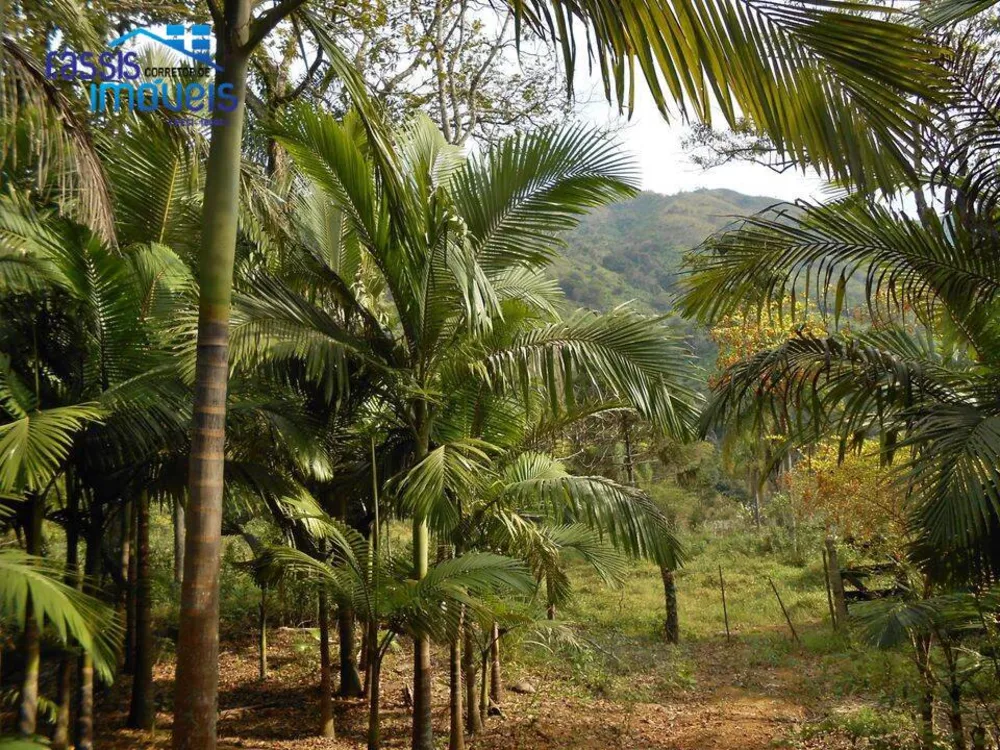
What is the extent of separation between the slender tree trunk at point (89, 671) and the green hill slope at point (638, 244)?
34419 mm

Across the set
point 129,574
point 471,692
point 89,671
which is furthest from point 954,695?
point 129,574

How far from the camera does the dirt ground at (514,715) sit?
742cm

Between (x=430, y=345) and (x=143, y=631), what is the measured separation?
3.71 m

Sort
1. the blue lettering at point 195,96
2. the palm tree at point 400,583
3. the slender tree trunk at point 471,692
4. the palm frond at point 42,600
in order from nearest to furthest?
the palm frond at point 42,600, the palm tree at point 400,583, the blue lettering at point 195,96, the slender tree trunk at point 471,692

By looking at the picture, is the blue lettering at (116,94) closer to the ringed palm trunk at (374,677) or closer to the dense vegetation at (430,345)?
the dense vegetation at (430,345)

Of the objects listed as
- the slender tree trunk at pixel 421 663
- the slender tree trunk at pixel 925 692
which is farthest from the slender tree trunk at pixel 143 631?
the slender tree trunk at pixel 925 692

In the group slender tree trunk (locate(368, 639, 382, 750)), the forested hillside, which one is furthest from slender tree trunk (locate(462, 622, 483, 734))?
the forested hillside

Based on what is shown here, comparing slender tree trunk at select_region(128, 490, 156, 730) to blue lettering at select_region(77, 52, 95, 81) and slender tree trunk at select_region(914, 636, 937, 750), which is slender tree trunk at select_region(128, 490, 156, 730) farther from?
slender tree trunk at select_region(914, 636, 937, 750)

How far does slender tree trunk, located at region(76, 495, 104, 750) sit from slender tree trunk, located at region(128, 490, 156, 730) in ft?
1.16

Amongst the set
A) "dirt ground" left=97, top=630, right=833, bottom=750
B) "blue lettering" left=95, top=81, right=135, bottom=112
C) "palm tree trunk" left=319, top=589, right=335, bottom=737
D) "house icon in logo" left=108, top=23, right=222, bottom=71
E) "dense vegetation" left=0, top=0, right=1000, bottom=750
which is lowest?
"dirt ground" left=97, top=630, right=833, bottom=750

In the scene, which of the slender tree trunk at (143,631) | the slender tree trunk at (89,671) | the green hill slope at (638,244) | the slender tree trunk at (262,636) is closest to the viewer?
the slender tree trunk at (89,671)

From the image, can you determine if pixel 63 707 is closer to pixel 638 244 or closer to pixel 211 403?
pixel 211 403

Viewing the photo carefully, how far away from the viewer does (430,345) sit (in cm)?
575

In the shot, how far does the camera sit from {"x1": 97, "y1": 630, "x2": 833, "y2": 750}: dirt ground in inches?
292
